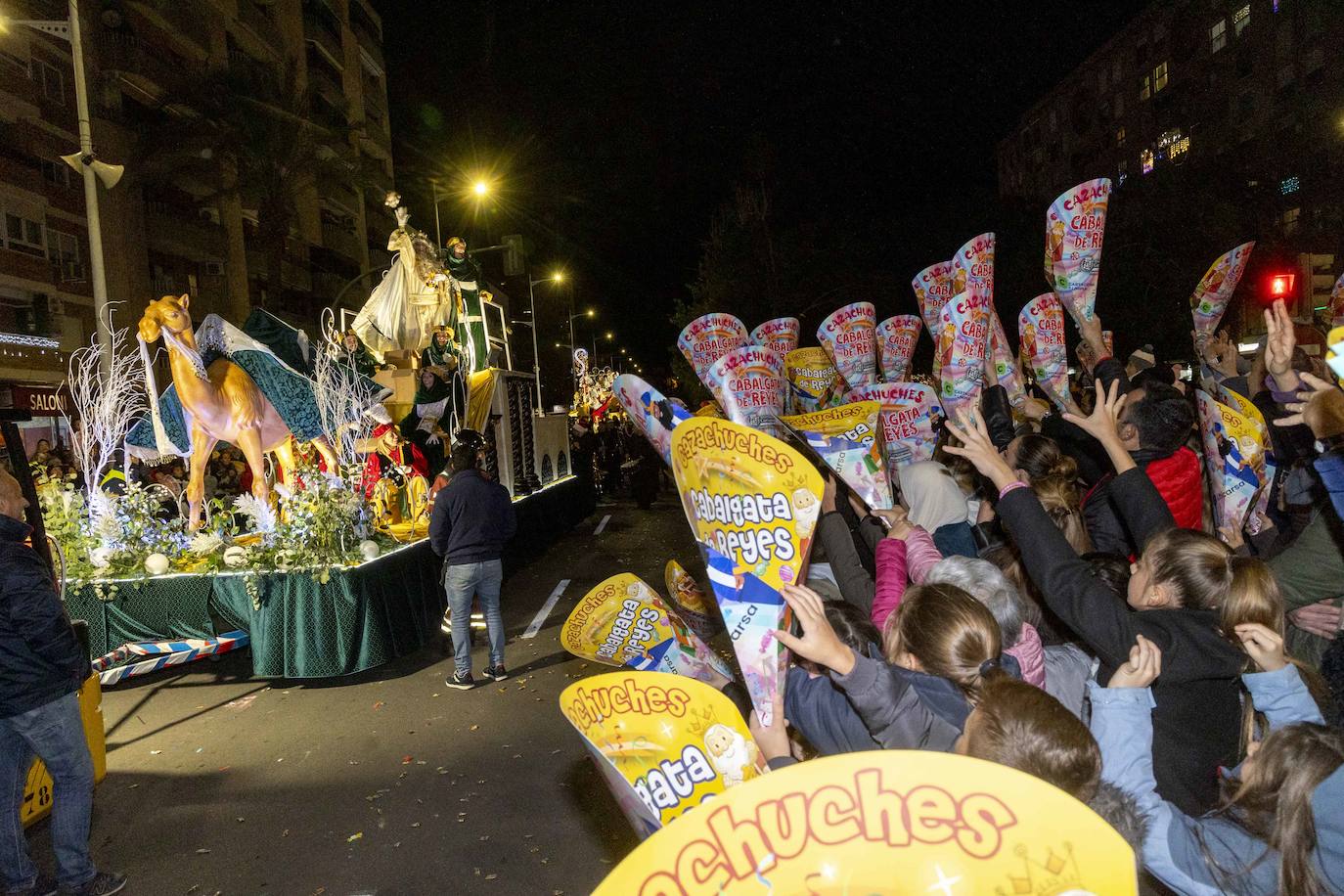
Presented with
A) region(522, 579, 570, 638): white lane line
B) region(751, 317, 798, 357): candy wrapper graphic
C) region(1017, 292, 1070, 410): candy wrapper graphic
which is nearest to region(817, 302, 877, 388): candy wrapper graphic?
region(751, 317, 798, 357): candy wrapper graphic

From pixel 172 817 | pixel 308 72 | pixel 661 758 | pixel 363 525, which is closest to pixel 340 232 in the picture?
pixel 308 72

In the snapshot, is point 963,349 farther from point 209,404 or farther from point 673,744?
point 209,404

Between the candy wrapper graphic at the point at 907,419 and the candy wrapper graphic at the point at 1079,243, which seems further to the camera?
the candy wrapper graphic at the point at 907,419

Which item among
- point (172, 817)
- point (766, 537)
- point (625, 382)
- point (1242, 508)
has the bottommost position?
point (172, 817)

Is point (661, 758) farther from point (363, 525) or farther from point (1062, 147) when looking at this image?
point (1062, 147)

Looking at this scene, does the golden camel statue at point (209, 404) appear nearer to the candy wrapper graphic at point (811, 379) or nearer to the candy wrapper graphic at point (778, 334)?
the candy wrapper graphic at point (778, 334)

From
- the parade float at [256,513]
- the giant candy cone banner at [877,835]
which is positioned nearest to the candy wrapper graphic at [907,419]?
the parade float at [256,513]

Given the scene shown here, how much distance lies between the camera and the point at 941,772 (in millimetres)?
1037

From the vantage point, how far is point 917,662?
2115 mm

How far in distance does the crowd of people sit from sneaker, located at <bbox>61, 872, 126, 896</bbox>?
3.53 metres

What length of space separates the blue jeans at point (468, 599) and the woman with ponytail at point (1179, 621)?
4.81 meters

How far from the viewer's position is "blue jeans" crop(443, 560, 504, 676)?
253 inches

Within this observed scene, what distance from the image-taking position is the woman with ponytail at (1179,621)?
217cm

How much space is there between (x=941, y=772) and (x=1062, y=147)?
7414 cm
